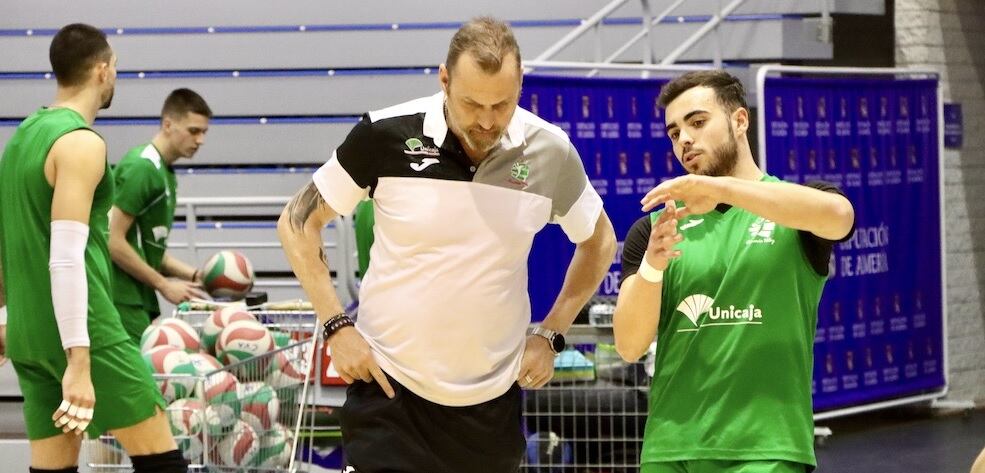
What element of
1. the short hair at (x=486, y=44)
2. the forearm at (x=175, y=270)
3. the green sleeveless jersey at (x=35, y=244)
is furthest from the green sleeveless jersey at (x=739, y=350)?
the forearm at (x=175, y=270)

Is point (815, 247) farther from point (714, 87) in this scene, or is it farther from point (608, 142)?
point (608, 142)

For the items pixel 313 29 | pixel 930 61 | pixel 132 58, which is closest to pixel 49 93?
pixel 132 58

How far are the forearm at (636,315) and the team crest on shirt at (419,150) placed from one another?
1.65 feet

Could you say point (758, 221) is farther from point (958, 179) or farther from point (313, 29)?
point (313, 29)

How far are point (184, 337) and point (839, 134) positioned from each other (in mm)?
4120

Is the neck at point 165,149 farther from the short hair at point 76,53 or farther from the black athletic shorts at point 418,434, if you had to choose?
the black athletic shorts at point 418,434

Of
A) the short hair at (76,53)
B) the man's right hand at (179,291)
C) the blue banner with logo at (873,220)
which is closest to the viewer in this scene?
the short hair at (76,53)

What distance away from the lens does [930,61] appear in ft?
28.2

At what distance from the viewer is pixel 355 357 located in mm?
2910

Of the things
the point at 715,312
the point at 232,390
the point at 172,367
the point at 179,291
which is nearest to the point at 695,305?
the point at 715,312

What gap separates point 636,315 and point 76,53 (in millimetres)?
2027

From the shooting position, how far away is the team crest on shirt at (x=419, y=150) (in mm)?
2887

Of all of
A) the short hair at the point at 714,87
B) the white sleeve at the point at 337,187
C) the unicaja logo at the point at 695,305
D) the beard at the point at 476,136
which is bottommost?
the unicaja logo at the point at 695,305

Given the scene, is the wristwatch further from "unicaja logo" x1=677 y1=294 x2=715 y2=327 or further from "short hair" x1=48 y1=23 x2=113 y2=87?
"short hair" x1=48 y1=23 x2=113 y2=87
